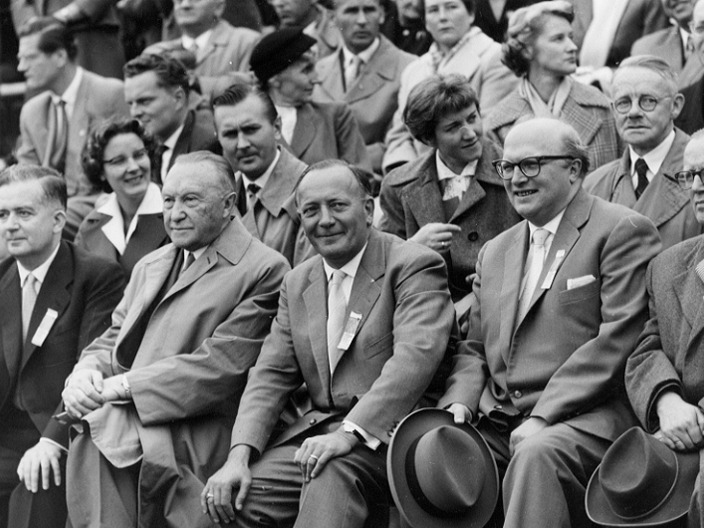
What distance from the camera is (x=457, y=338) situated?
18.7 ft

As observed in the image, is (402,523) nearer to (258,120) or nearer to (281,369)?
(281,369)

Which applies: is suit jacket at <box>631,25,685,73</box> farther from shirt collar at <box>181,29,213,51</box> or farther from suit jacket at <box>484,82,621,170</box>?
shirt collar at <box>181,29,213,51</box>

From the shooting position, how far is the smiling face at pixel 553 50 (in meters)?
7.11

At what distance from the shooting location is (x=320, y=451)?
5.18 metres

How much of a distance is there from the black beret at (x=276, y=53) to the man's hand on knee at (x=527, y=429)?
136 inches

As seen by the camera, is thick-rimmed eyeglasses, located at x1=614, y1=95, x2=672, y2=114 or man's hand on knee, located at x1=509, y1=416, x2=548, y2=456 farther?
thick-rimmed eyeglasses, located at x1=614, y1=95, x2=672, y2=114

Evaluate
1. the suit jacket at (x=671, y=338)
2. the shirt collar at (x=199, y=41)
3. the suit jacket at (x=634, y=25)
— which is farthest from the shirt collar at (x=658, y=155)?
the shirt collar at (x=199, y=41)

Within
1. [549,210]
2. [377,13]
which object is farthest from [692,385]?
[377,13]

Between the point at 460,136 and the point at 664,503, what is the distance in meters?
2.29

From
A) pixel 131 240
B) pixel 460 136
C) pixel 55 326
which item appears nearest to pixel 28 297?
pixel 55 326

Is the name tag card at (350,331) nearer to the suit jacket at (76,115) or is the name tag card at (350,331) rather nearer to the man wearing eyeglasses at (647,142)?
the man wearing eyeglasses at (647,142)

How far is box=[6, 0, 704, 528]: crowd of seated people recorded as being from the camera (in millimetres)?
5031

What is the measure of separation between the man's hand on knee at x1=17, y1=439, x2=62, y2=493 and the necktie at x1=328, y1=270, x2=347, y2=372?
1488 mm

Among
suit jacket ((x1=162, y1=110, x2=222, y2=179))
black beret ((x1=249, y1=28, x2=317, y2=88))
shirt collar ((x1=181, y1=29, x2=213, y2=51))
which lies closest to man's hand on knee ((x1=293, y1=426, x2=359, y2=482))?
suit jacket ((x1=162, y1=110, x2=222, y2=179))
